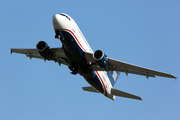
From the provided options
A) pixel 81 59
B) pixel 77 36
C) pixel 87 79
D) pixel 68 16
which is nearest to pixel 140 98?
pixel 87 79

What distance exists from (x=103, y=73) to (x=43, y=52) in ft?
24.3

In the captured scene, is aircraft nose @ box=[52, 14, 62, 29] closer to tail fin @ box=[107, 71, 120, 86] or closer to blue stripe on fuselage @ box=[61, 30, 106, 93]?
blue stripe on fuselage @ box=[61, 30, 106, 93]

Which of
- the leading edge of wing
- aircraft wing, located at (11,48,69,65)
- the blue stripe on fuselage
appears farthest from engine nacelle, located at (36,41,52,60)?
the leading edge of wing

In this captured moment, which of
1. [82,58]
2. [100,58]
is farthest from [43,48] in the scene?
[100,58]

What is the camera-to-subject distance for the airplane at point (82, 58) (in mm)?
25312

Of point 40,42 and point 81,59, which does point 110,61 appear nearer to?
point 81,59

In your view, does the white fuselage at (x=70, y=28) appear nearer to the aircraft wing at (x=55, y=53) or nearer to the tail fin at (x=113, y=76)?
the aircraft wing at (x=55, y=53)

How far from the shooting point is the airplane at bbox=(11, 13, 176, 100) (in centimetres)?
2531

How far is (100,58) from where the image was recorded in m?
25.8

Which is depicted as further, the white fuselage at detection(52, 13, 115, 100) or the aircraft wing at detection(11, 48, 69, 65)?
the aircraft wing at detection(11, 48, 69, 65)

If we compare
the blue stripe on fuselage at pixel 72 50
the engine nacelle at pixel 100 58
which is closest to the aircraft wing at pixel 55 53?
the blue stripe on fuselage at pixel 72 50

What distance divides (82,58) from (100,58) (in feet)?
7.30

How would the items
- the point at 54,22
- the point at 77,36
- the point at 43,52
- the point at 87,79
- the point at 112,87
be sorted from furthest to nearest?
the point at 112,87
the point at 87,79
the point at 43,52
the point at 77,36
the point at 54,22

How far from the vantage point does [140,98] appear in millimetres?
30562
